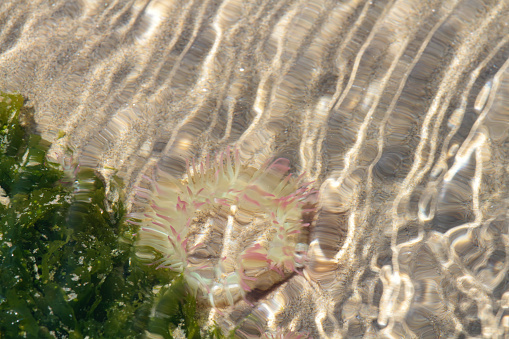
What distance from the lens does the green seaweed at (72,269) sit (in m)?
2.09

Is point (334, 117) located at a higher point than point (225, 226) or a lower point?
higher

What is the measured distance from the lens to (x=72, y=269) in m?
2.29

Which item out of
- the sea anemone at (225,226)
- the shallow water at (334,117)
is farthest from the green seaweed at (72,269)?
the shallow water at (334,117)

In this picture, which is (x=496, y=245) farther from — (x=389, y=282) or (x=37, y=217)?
(x=37, y=217)

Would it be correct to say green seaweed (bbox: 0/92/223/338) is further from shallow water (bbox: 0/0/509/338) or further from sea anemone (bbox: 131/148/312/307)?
shallow water (bbox: 0/0/509/338)

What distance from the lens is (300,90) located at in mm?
3002

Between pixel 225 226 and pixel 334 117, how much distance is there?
1124mm

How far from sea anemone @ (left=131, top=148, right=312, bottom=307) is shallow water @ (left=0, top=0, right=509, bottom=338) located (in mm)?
145

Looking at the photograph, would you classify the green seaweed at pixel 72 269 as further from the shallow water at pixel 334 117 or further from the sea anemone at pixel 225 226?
the shallow water at pixel 334 117

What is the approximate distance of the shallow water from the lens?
7.66ft

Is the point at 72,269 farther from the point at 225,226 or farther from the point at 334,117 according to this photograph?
the point at 334,117

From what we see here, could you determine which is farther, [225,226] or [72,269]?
[225,226]

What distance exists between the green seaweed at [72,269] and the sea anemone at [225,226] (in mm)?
138

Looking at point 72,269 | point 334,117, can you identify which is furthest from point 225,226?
point 334,117
